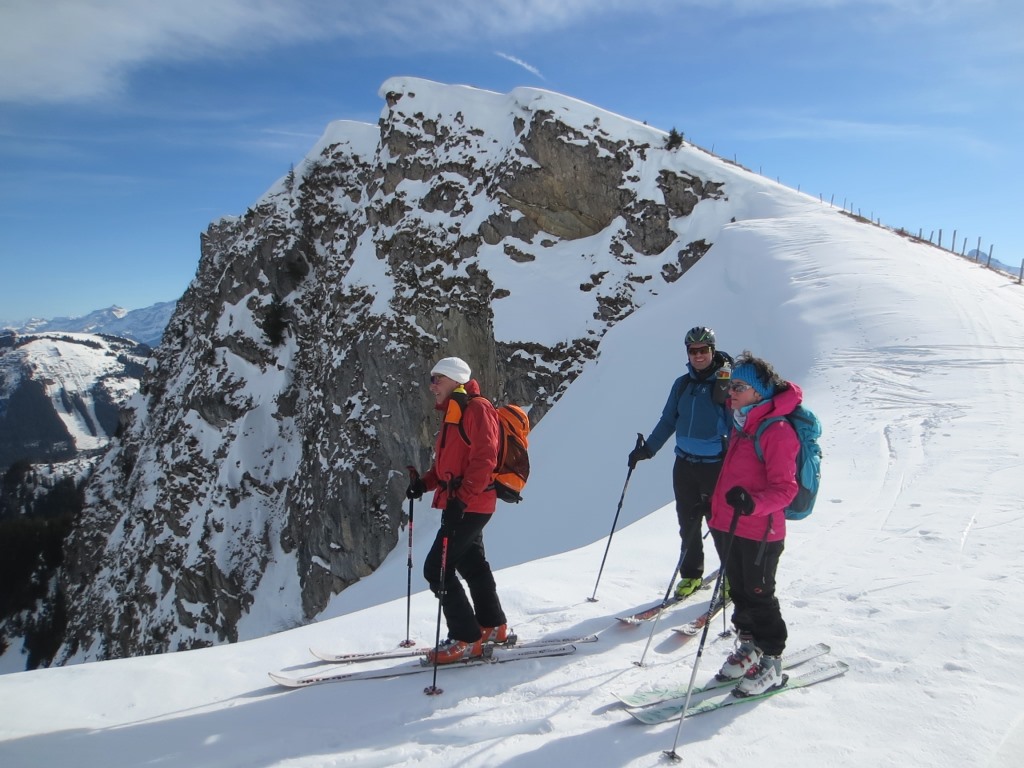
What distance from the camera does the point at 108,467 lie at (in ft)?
144

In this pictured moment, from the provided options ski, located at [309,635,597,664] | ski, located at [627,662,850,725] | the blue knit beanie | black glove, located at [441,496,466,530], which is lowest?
ski, located at [309,635,597,664]

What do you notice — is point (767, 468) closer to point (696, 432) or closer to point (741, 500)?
point (741, 500)

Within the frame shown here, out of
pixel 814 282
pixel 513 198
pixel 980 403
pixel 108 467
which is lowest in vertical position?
pixel 108 467

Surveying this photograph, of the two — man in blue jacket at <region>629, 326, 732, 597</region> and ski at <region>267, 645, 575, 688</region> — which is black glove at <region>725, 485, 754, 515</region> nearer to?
man in blue jacket at <region>629, 326, 732, 597</region>

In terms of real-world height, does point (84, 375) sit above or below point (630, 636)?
above

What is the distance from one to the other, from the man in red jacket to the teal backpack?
1843 millimetres

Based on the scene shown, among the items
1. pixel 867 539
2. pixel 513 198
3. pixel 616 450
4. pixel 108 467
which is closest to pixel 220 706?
pixel 867 539

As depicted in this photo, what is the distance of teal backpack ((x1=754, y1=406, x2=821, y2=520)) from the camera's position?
3.57 metres

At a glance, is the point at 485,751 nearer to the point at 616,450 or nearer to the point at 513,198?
the point at 616,450

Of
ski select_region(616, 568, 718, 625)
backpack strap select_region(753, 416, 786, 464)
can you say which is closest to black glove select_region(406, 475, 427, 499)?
ski select_region(616, 568, 718, 625)

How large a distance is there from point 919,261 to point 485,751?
65.1 feet

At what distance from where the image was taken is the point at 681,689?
381cm

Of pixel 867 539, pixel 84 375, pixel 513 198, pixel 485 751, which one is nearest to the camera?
pixel 485 751

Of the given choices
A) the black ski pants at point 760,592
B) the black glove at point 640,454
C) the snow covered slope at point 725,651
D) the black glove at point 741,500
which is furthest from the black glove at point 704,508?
the black glove at point 741,500
